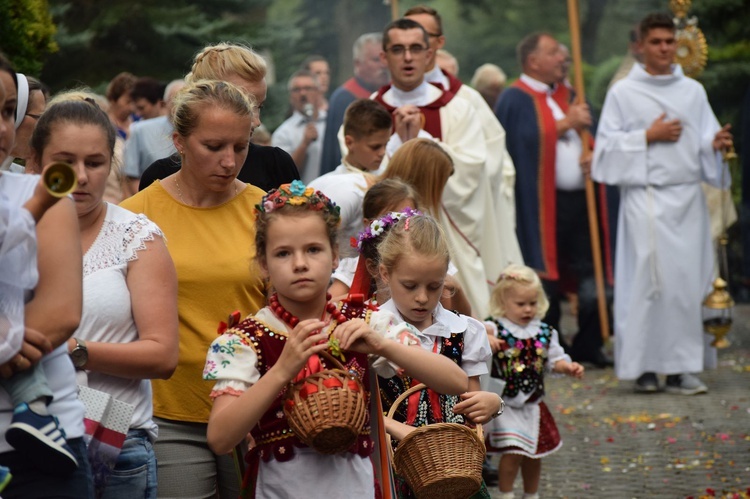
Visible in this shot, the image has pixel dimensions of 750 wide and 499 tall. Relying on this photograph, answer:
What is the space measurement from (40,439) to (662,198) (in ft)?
27.1

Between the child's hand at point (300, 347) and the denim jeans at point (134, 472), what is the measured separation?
24.2 inches

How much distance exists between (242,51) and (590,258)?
7.69m

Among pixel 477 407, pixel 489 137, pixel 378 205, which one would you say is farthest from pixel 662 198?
pixel 477 407

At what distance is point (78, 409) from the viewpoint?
320cm

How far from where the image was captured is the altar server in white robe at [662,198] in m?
10.6

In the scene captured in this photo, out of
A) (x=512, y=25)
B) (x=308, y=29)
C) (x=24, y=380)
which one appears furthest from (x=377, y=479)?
(x=512, y=25)

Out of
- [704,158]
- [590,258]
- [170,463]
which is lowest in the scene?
[590,258]

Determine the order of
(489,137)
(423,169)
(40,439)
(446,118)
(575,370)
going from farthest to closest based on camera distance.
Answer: (489,137), (446,118), (575,370), (423,169), (40,439)

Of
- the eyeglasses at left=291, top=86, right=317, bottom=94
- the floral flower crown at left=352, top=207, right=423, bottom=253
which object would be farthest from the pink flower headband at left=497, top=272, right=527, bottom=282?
the eyeglasses at left=291, top=86, right=317, bottom=94

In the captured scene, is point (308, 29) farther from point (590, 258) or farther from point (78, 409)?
point (78, 409)

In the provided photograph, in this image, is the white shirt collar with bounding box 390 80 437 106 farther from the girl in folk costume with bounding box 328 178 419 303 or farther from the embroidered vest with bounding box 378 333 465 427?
the embroidered vest with bounding box 378 333 465 427

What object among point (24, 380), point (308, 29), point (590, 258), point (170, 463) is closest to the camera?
point (24, 380)

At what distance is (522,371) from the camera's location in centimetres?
672

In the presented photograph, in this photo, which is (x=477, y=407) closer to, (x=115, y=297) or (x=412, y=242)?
(x=412, y=242)
